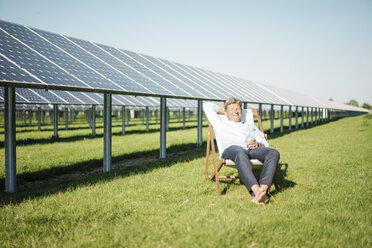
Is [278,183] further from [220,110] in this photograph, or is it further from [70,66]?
[70,66]

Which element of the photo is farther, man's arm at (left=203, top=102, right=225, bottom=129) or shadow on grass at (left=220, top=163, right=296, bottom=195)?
man's arm at (left=203, top=102, right=225, bottom=129)

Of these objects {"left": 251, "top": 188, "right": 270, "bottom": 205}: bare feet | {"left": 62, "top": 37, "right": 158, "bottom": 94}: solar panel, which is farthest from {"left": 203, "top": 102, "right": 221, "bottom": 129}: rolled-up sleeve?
{"left": 62, "top": 37, "right": 158, "bottom": 94}: solar panel

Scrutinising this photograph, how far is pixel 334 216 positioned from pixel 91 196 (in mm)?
3347

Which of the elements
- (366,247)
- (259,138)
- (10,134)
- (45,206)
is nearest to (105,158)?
(10,134)

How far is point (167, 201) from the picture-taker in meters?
4.04

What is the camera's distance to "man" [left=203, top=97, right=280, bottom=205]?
3945mm

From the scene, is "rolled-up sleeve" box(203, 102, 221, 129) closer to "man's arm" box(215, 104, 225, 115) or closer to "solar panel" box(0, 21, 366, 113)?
"man's arm" box(215, 104, 225, 115)

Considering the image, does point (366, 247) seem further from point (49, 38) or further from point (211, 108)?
point (49, 38)

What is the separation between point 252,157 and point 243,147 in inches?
11.1

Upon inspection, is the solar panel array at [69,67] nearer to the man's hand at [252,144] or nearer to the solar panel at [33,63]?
the solar panel at [33,63]

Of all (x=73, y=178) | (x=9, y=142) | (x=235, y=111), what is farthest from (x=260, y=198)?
(x=9, y=142)

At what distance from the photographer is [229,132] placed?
4844 mm

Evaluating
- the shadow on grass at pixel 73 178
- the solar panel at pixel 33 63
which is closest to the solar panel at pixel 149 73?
the shadow on grass at pixel 73 178

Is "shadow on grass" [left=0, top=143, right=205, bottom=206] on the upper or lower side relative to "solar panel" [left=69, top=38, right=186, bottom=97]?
lower
